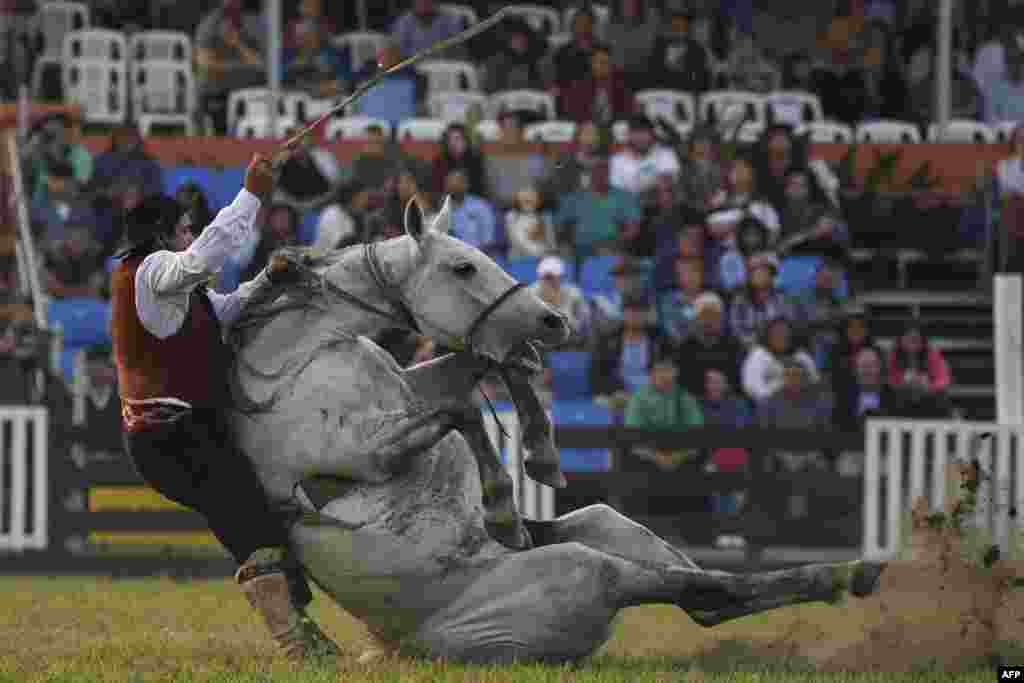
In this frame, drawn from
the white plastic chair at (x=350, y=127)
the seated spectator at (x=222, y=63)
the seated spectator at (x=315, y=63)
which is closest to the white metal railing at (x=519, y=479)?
the white plastic chair at (x=350, y=127)

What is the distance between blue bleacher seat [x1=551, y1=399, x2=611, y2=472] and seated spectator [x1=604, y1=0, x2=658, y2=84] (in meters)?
5.07

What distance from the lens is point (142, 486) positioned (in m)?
15.0

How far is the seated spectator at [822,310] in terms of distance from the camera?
1708cm

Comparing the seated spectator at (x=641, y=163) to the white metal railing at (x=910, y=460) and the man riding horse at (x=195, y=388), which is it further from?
the man riding horse at (x=195, y=388)

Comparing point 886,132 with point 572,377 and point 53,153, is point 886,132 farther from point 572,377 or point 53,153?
point 53,153

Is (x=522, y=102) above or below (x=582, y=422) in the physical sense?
above

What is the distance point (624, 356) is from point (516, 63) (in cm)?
483

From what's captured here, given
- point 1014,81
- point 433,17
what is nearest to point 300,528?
point 433,17

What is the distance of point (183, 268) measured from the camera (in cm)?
822

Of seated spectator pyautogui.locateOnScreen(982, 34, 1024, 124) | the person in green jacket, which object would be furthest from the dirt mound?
seated spectator pyautogui.locateOnScreen(982, 34, 1024, 124)

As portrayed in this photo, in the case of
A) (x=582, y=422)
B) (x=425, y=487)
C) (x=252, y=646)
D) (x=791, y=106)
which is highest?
(x=791, y=106)

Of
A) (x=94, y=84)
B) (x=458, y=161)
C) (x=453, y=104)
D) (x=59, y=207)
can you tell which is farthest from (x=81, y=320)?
(x=453, y=104)

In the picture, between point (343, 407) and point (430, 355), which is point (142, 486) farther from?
point (343, 407)

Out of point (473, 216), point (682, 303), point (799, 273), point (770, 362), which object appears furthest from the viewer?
point (799, 273)
